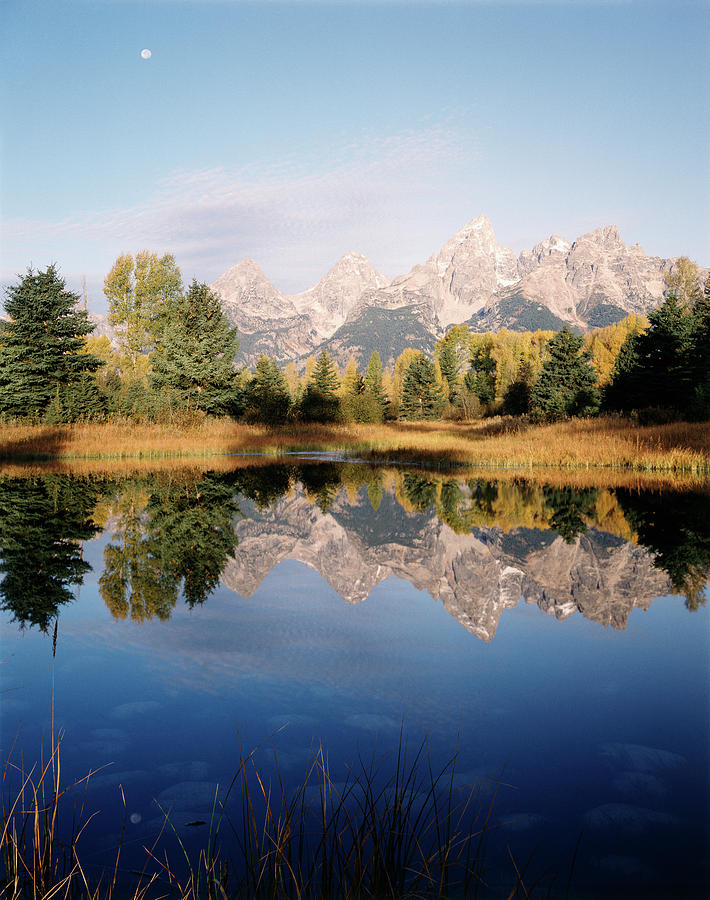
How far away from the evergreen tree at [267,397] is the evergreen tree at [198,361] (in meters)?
2.67

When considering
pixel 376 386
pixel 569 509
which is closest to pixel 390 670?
pixel 569 509

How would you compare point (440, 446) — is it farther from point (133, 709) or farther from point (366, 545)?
point (133, 709)

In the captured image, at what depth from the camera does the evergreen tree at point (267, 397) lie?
3819 cm

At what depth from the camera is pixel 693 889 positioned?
7.25 ft

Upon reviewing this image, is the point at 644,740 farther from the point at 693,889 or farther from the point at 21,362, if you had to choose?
the point at 21,362

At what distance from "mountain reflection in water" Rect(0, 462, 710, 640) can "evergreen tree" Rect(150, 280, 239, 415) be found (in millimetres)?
19305

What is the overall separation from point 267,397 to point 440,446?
16.4 m

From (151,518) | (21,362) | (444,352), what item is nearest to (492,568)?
(151,518)

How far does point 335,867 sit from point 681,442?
71.6ft

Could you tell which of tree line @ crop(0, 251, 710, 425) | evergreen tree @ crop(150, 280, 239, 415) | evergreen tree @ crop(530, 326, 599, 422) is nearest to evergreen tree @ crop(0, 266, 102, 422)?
tree line @ crop(0, 251, 710, 425)

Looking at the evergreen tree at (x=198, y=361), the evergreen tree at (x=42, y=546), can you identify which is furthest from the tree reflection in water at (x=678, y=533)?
the evergreen tree at (x=198, y=361)

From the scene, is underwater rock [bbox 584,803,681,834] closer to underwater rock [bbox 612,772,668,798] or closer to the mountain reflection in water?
underwater rock [bbox 612,772,668,798]

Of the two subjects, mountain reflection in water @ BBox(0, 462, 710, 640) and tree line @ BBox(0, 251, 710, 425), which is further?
tree line @ BBox(0, 251, 710, 425)

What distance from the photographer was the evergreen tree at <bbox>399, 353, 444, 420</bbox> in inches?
2376
